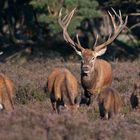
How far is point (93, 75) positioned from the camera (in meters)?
16.5

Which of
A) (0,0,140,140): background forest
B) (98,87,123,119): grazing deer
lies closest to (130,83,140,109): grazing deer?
(0,0,140,140): background forest

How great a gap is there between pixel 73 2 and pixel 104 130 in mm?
16728

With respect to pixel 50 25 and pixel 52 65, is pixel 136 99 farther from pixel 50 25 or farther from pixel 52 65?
pixel 52 65

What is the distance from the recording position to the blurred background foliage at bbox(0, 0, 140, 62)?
88.5 feet

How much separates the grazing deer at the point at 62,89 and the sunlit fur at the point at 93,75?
53cm

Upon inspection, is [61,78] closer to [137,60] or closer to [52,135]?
[52,135]

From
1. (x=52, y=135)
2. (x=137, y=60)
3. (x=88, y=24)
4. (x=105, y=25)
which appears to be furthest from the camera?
(x=105, y=25)

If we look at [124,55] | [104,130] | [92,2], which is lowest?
[124,55]

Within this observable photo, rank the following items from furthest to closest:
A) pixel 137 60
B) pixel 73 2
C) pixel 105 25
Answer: pixel 105 25 → pixel 137 60 → pixel 73 2

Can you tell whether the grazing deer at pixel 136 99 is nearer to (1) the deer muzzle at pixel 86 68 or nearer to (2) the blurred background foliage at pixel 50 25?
(1) the deer muzzle at pixel 86 68

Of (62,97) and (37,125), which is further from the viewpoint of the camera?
(62,97)

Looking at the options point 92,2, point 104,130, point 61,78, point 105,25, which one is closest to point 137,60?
point 92,2

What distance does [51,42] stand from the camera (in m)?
33.0

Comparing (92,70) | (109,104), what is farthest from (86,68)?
(109,104)
